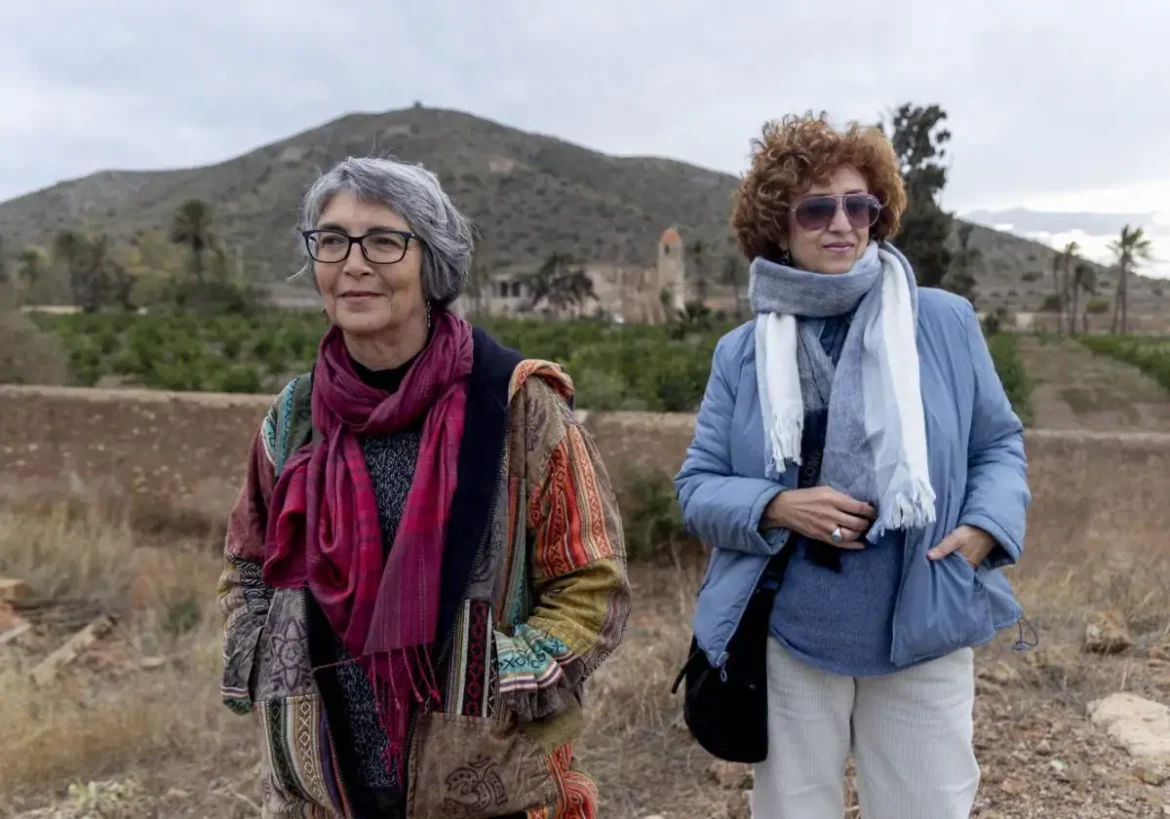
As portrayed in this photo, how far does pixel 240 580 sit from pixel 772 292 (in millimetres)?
1155

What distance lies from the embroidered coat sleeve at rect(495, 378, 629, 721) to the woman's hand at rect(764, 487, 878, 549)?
1.14 ft

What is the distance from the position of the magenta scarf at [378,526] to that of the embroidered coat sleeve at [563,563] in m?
0.14

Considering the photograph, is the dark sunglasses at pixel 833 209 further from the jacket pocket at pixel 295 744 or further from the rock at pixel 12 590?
the rock at pixel 12 590

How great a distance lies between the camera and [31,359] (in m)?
10.1

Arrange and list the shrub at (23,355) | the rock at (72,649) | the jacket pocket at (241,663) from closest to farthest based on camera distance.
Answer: the jacket pocket at (241,663) → the rock at (72,649) → the shrub at (23,355)

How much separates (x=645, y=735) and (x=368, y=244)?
2235mm

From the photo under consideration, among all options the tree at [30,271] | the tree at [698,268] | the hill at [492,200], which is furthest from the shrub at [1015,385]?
the tree at [30,271]

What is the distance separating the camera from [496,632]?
60.6 inches

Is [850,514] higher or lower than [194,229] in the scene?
lower

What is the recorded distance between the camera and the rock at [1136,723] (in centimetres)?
262

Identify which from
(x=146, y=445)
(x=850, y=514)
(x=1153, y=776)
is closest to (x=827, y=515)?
(x=850, y=514)

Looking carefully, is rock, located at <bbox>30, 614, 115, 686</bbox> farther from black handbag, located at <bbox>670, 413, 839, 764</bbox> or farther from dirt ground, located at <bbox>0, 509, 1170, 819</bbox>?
black handbag, located at <bbox>670, 413, 839, 764</bbox>

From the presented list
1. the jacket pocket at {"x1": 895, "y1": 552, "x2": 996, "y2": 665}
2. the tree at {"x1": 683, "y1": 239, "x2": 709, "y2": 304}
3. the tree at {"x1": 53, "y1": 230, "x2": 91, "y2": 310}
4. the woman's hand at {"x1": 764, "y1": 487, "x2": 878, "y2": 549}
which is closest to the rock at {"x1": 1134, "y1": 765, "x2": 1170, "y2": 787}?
the jacket pocket at {"x1": 895, "y1": 552, "x2": 996, "y2": 665}

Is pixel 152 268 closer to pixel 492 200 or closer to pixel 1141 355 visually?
pixel 492 200
